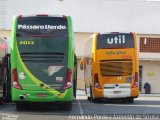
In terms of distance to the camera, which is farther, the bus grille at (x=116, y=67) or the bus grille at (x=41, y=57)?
the bus grille at (x=116, y=67)

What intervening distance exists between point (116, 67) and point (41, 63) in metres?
7.37

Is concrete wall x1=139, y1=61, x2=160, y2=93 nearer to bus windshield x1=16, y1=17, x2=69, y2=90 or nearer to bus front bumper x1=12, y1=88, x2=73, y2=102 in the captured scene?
bus windshield x1=16, y1=17, x2=69, y2=90

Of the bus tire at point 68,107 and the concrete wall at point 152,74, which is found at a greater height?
the bus tire at point 68,107

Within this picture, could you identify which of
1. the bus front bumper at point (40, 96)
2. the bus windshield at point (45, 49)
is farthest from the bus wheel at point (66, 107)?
the bus windshield at point (45, 49)

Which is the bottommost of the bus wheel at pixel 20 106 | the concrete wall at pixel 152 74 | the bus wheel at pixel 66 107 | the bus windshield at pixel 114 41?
the concrete wall at pixel 152 74

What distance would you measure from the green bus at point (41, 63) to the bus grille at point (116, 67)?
657cm

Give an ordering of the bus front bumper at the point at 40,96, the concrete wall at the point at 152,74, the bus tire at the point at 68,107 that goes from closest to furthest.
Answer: the bus front bumper at the point at 40,96, the bus tire at the point at 68,107, the concrete wall at the point at 152,74

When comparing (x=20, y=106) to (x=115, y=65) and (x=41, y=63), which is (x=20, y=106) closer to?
(x=41, y=63)

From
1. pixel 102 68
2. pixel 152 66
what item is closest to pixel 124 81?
pixel 102 68

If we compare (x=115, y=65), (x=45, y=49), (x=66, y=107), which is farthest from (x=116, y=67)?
(x=45, y=49)

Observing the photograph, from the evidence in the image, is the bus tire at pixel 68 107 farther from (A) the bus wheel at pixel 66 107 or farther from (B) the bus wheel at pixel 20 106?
(B) the bus wheel at pixel 20 106

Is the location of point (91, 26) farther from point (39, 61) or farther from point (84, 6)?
point (39, 61)

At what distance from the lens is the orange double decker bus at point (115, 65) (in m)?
25.8

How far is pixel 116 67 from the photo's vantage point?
25.9 metres
